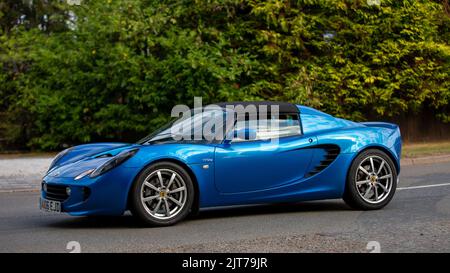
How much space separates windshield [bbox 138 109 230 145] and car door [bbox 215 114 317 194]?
0.20 metres

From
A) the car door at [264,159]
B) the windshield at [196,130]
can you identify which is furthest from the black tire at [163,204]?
the windshield at [196,130]

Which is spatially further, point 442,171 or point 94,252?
point 442,171

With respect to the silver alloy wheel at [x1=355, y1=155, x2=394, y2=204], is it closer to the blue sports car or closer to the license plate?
the blue sports car

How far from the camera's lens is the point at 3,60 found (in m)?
21.4

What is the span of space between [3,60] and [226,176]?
14989mm

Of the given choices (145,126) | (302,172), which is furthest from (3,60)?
(302,172)

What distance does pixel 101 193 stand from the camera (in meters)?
7.51

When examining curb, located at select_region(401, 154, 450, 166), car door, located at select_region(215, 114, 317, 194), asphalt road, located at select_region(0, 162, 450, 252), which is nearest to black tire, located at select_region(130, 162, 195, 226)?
asphalt road, located at select_region(0, 162, 450, 252)

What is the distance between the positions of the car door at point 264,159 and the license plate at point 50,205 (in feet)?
5.41

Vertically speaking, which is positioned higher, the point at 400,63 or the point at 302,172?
the point at 400,63

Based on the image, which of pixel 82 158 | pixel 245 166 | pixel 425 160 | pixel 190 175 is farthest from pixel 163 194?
pixel 425 160
